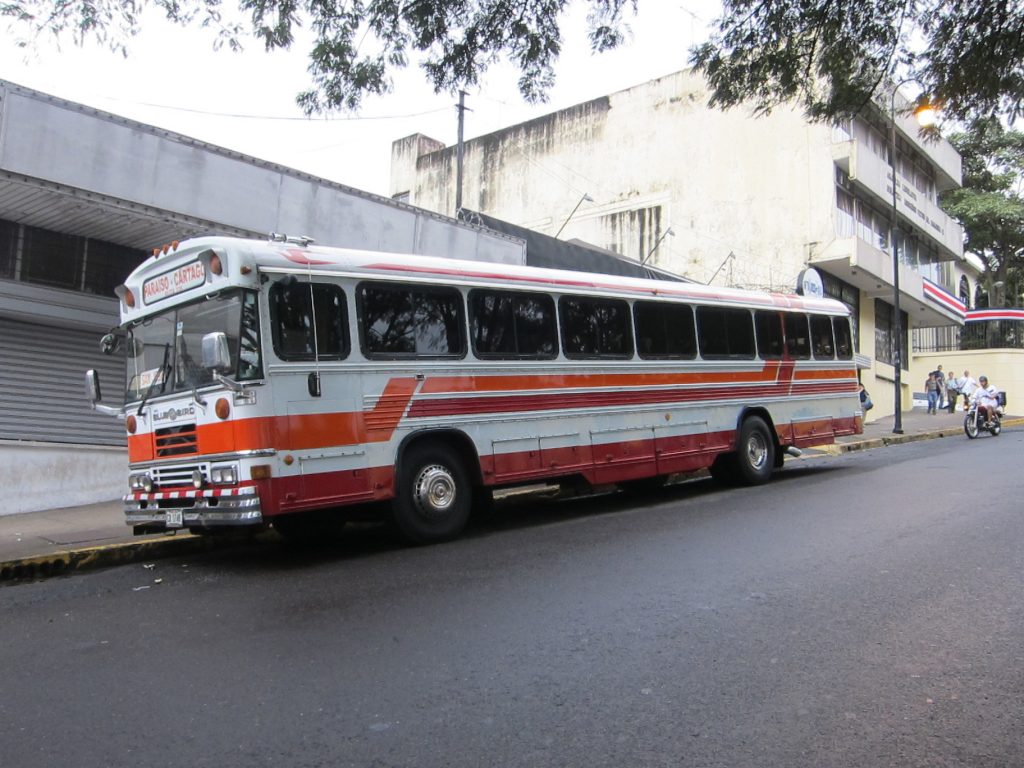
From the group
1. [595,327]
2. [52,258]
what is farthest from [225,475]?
[52,258]

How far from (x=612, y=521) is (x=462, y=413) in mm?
2148

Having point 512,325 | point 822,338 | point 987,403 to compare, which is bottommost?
point 987,403

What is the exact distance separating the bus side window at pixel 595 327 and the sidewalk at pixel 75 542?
176 inches

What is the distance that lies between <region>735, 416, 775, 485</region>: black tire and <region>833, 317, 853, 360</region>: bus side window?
2625 mm

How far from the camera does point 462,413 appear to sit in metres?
8.02

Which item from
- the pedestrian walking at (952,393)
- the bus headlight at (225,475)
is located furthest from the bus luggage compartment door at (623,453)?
the pedestrian walking at (952,393)

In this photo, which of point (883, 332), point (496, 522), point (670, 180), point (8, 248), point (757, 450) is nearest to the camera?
point (496, 522)

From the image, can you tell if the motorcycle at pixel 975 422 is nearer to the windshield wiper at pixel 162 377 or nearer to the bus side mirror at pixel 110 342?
the windshield wiper at pixel 162 377

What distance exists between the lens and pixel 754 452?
1169 centimetres

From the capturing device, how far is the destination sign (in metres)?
6.98

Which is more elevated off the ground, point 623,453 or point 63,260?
point 63,260

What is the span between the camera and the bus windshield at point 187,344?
6641mm

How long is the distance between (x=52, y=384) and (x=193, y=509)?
5151 mm

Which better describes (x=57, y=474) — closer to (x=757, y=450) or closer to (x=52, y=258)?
(x=52, y=258)
